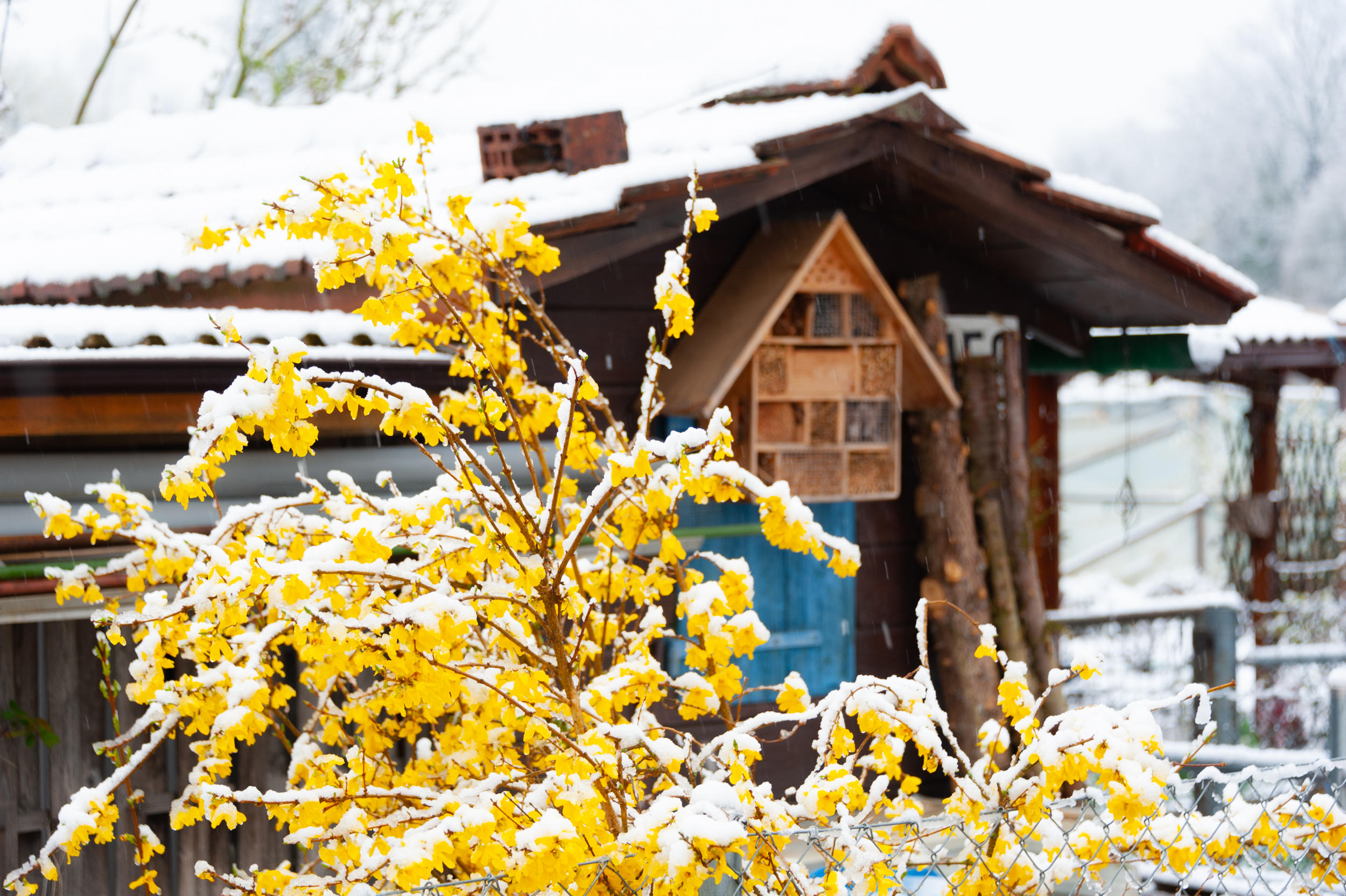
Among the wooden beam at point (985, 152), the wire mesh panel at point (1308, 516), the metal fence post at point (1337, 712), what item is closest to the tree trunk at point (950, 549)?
the wooden beam at point (985, 152)

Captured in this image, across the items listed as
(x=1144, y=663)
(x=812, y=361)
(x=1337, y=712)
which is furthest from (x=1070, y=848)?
(x=1144, y=663)

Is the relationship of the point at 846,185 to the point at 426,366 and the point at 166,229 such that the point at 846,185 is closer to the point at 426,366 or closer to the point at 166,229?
the point at 426,366

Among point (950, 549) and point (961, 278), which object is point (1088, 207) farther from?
point (950, 549)

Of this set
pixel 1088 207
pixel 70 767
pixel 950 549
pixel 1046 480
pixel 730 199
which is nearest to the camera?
pixel 70 767

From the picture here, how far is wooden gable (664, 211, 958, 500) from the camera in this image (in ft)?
14.4

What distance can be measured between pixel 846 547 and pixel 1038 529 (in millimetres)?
4350

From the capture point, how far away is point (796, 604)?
16.5 feet

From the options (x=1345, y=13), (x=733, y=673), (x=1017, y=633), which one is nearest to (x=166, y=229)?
(x=733, y=673)

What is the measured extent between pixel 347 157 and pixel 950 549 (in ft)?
10.0

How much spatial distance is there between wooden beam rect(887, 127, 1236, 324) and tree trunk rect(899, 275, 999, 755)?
0.45 meters

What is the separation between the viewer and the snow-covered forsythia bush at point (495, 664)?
1.89 m

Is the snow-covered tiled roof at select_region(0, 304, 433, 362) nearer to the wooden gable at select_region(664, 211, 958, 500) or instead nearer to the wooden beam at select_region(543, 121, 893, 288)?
the wooden beam at select_region(543, 121, 893, 288)

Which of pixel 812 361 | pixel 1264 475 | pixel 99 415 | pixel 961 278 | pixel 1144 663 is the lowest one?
pixel 1144 663

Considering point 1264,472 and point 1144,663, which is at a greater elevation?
point 1264,472
